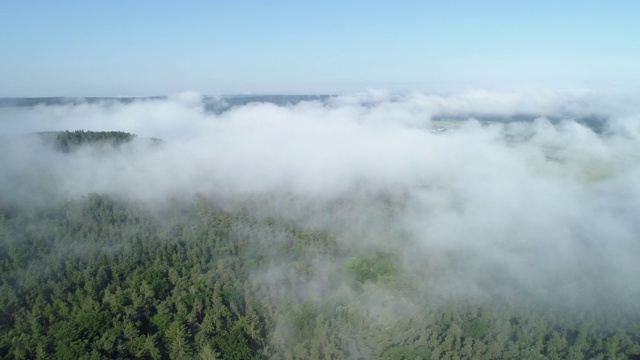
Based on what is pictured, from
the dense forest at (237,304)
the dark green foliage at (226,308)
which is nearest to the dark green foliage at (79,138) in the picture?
the dense forest at (237,304)

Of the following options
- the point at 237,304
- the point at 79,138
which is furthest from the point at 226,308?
the point at 79,138

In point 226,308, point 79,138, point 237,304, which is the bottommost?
point 237,304

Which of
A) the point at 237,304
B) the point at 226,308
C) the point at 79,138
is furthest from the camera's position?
the point at 79,138

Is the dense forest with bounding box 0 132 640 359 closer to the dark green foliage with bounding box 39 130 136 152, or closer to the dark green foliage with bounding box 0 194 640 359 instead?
the dark green foliage with bounding box 0 194 640 359

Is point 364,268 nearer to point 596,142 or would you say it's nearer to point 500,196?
point 500,196

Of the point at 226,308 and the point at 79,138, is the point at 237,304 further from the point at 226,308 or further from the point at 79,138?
the point at 79,138

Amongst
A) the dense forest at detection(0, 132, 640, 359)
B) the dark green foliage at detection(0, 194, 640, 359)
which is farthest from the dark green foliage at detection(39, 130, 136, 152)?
the dark green foliage at detection(0, 194, 640, 359)
